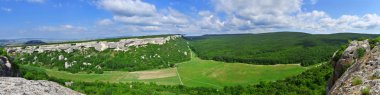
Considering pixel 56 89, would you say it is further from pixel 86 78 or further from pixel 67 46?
pixel 67 46

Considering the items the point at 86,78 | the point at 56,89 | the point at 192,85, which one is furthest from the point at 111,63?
the point at 56,89

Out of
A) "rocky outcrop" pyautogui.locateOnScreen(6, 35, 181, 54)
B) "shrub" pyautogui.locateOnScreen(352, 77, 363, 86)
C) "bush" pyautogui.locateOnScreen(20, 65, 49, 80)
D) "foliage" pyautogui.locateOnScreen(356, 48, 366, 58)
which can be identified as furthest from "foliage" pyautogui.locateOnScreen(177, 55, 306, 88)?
"shrub" pyautogui.locateOnScreen(352, 77, 363, 86)

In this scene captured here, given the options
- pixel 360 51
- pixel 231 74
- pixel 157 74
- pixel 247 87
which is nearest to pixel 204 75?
pixel 231 74

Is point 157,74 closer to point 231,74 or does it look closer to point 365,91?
point 231,74

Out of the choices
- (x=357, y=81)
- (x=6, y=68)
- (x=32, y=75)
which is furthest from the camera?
(x=32, y=75)

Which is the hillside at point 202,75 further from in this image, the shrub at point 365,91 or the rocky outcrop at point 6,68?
the shrub at point 365,91

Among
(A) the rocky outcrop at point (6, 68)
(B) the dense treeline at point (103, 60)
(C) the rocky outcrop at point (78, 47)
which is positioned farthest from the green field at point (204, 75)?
(A) the rocky outcrop at point (6, 68)
